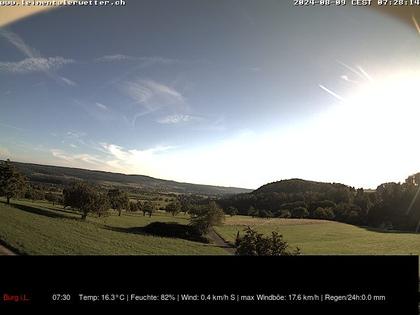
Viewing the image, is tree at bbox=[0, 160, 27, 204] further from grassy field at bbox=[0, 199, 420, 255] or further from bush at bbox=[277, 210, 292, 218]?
bush at bbox=[277, 210, 292, 218]

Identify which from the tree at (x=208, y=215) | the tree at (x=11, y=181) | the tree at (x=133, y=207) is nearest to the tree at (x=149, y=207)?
the tree at (x=133, y=207)

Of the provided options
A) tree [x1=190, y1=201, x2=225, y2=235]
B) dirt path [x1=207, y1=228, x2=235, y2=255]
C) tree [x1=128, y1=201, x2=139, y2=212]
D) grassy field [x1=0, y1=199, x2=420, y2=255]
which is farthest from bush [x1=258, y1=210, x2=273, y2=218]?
tree [x1=128, y1=201, x2=139, y2=212]

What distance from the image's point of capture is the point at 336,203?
54.1ft

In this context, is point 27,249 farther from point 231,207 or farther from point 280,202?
point 280,202

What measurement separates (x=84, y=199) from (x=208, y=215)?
918cm

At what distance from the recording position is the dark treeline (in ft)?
33.1

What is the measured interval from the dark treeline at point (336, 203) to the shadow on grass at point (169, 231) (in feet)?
8.98

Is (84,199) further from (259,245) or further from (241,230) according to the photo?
(259,245)

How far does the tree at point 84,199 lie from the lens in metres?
17.9

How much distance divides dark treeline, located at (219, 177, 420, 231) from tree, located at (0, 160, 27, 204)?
1668 centimetres

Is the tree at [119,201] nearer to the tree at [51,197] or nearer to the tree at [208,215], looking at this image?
the tree at [51,197]
